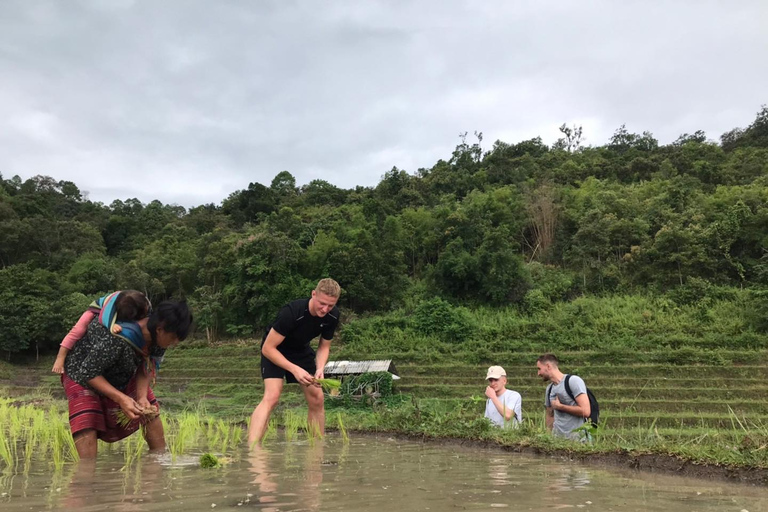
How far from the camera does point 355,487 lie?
257 cm

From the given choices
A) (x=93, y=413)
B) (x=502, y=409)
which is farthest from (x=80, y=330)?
(x=502, y=409)

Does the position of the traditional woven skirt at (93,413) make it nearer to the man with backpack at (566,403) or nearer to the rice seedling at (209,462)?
the rice seedling at (209,462)

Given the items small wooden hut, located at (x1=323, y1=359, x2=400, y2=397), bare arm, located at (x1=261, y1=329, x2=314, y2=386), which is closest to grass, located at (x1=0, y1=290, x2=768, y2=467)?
small wooden hut, located at (x1=323, y1=359, x2=400, y2=397)

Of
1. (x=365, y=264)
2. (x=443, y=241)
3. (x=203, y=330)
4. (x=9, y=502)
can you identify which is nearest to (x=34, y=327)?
(x=203, y=330)

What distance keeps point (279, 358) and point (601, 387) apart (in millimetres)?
16644

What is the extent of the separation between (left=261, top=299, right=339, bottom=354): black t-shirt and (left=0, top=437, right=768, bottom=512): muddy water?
44.8 inches

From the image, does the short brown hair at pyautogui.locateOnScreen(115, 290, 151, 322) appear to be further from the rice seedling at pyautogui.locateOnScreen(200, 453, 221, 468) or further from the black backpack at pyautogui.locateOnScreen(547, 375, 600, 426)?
the black backpack at pyautogui.locateOnScreen(547, 375, 600, 426)

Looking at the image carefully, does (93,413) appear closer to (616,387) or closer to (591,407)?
(591,407)

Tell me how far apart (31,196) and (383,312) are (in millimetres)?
42299

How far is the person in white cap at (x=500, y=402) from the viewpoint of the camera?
5390 mm

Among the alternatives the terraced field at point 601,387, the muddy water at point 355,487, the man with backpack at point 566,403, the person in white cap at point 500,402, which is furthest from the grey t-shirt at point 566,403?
the terraced field at point 601,387

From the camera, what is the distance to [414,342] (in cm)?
2491

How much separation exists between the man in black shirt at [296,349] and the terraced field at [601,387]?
330 inches

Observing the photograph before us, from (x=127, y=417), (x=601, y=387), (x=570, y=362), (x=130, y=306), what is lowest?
(x=601, y=387)
